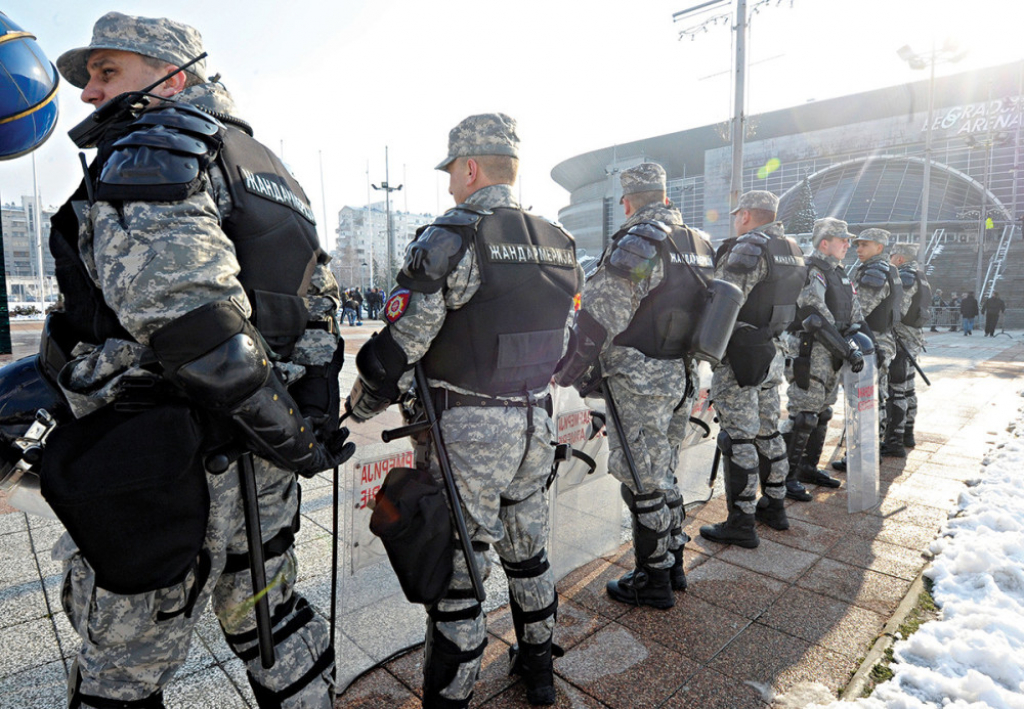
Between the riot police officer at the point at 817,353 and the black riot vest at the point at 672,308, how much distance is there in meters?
2.31

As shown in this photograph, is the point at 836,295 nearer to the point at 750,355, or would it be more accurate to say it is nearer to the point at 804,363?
the point at 804,363

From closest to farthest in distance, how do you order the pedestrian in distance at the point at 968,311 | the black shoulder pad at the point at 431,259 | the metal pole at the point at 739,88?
the black shoulder pad at the point at 431,259 → the metal pole at the point at 739,88 → the pedestrian in distance at the point at 968,311

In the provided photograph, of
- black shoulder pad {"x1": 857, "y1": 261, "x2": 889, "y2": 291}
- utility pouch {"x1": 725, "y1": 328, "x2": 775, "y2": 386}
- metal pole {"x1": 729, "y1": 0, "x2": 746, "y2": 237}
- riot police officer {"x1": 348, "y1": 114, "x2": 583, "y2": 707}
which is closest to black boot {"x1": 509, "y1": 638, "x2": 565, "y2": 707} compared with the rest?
riot police officer {"x1": 348, "y1": 114, "x2": 583, "y2": 707}

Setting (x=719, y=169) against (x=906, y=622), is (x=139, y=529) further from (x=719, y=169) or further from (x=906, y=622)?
(x=719, y=169)

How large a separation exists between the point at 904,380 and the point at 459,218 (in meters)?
6.43

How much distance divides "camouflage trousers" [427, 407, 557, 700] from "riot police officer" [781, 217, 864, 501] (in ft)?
11.2

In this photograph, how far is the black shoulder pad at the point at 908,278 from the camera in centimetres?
683

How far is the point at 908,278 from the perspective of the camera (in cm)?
686

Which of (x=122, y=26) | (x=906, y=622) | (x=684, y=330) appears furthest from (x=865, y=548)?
(x=122, y=26)

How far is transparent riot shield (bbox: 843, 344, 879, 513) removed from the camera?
14.6 feet

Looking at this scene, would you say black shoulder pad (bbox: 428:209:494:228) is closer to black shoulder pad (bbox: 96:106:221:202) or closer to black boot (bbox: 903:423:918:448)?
black shoulder pad (bbox: 96:106:221:202)

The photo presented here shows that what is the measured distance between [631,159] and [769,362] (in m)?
57.5

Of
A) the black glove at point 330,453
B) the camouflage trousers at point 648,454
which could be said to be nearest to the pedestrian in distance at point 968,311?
the camouflage trousers at point 648,454

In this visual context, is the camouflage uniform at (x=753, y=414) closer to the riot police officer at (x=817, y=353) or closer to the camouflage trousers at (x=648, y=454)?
the riot police officer at (x=817, y=353)
